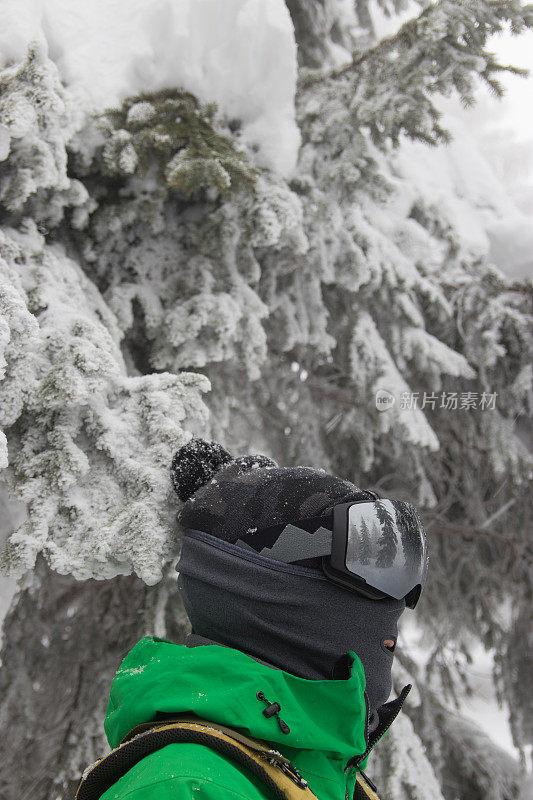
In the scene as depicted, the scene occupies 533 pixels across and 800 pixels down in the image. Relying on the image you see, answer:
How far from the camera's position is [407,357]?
328cm

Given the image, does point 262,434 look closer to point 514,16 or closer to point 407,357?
point 407,357

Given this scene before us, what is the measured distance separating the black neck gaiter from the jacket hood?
0.27 feet

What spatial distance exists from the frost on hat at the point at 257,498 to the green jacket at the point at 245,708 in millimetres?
280

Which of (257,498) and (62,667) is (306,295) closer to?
(257,498)

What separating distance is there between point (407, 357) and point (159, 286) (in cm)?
153

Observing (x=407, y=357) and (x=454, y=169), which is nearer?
(x=407, y=357)

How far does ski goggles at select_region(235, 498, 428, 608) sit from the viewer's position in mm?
1250

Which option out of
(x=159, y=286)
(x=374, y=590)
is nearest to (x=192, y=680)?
(x=374, y=590)

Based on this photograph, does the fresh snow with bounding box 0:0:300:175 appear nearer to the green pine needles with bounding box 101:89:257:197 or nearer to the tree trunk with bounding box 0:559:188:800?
the green pine needles with bounding box 101:89:257:197

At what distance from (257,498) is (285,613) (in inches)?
10.3

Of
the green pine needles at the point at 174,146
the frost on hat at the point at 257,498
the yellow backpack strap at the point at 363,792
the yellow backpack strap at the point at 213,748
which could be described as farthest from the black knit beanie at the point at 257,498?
the green pine needles at the point at 174,146

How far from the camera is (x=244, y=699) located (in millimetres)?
1052

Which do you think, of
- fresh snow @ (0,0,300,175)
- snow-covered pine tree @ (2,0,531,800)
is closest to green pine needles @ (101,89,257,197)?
snow-covered pine tree @ (2,0,531,800)

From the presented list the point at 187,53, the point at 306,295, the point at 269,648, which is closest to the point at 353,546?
the point at 269,648
